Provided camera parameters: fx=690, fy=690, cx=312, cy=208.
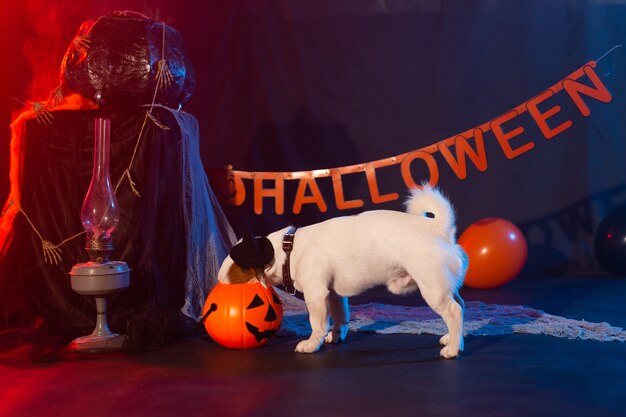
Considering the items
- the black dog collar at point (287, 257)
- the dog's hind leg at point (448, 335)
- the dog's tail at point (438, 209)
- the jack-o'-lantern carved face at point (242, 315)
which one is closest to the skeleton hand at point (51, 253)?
the jack-o'-lantern carved face at point (242, 315)

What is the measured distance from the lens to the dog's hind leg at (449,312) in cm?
280

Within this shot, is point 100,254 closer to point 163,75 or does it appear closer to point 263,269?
point 263,269

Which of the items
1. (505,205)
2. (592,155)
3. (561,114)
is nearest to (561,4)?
(561,114)

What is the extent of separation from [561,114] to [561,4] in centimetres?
90

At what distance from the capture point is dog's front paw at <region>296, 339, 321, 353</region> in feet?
9.65

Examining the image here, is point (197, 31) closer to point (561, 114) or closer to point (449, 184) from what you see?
point (449, 184)

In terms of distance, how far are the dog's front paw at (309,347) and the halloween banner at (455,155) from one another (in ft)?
8.76

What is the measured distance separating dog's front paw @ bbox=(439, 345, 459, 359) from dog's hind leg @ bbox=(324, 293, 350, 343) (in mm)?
529

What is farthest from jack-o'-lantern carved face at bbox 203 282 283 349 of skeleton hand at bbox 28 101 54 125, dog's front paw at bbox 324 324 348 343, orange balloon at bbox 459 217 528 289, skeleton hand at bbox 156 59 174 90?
orange balloon at bbox 459 217 528 289

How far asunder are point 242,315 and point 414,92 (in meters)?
3.35

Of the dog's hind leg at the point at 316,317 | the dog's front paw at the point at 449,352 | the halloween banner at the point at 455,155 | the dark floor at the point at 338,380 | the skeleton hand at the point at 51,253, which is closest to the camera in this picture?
the dark floor at the point at 338,380

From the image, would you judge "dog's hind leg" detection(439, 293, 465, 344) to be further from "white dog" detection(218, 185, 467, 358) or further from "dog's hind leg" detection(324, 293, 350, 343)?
"dog's hind leg" detection(324, 293, 350, 343)

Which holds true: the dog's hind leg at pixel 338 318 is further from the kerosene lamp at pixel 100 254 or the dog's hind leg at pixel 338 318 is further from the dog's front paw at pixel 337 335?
the kerosene lamp at pixel 100 254

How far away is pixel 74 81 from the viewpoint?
3438mm
